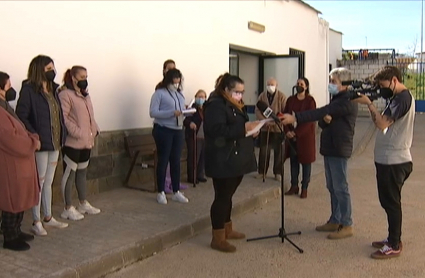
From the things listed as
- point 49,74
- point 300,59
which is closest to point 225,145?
point 49,74

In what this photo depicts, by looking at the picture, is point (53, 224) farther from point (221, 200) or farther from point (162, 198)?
point (221, 200)

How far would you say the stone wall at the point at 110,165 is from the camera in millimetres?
6930

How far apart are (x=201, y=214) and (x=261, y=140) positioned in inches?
102

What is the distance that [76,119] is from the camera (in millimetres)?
5473

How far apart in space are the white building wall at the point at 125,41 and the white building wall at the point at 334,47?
423 inches

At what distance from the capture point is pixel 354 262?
4.77 metres

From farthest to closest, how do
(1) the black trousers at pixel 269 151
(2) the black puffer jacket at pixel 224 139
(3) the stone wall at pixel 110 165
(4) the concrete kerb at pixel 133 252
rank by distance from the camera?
(1) the black trousers at pixel 269 151 → (3) the stone wall at pixel 110 165 → (2) the black puffer jacket at pixel 224 139 → (4) the concrete kerb at pixel 133 252

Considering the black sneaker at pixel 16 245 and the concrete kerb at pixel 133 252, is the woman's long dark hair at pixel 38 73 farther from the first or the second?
the concrete kerb at pixel 133 252

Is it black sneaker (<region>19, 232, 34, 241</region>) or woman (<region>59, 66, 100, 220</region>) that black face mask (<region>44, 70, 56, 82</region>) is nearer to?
woman (<region>59, 66, 100, 220</region>)

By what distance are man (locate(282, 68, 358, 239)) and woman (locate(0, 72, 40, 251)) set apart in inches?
105

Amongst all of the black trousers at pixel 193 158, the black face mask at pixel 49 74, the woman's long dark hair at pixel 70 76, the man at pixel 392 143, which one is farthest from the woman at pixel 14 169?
the black trousers at pixel 193 158

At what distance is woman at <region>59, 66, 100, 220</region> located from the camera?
5.42m

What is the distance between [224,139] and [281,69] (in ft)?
27.9

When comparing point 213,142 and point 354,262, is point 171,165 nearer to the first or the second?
point 213,142
